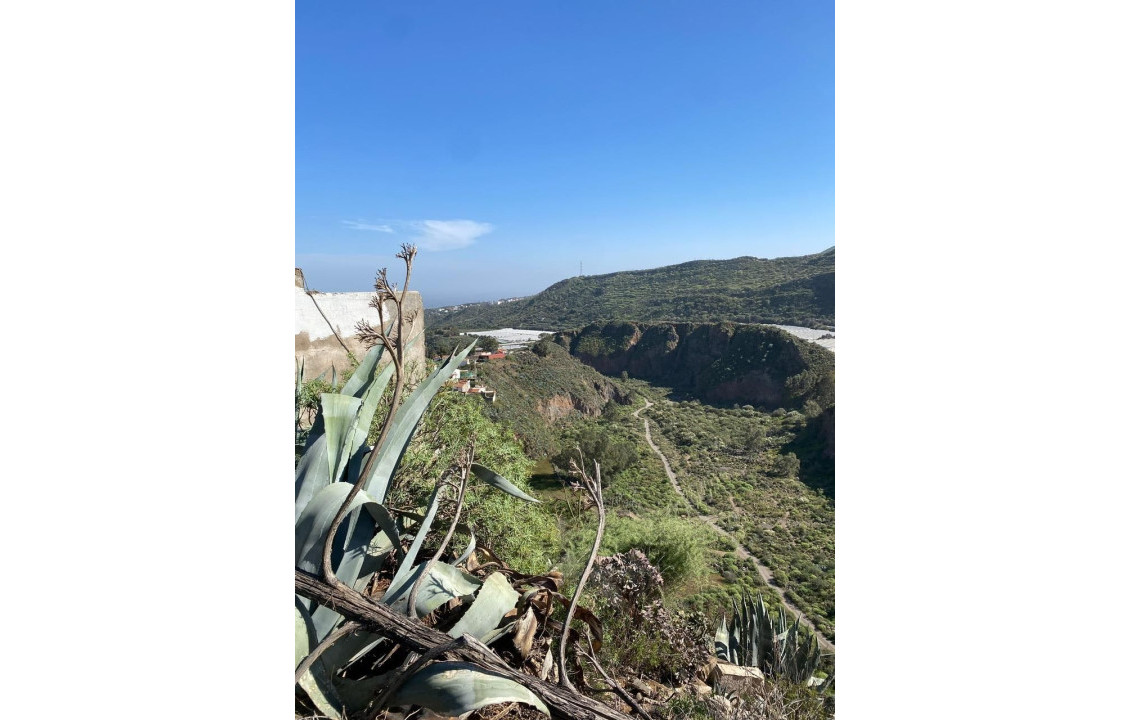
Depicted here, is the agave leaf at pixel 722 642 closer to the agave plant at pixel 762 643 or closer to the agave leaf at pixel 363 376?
the agave plant at pixel 762 643

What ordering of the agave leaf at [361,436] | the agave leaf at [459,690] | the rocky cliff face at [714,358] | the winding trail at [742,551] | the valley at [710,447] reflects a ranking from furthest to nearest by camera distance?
the rocky cliff face at [714,358] < the valley at [710,447] < the winding trail at [742,551] < the agave leaf at [361,436] < the agave leaf at [459,690]

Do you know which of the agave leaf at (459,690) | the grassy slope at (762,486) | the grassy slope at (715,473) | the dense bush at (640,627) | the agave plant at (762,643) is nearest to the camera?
the agave leaf at (459,690)

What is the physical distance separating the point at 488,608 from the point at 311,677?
0.29m

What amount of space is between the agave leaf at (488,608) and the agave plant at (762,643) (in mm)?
1552

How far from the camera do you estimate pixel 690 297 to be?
14.2m

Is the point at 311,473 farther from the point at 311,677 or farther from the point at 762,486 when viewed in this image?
the point at 762,486

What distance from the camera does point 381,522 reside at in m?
0.91

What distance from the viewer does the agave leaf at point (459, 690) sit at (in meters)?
0.73

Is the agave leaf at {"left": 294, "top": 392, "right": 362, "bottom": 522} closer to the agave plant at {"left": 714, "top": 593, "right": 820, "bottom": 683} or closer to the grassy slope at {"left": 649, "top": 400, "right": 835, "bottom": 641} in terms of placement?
the agave plant at {"left": 714, "top": 593, "right": 820, "bottom": 683}

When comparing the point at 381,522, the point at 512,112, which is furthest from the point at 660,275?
the point at 381,522

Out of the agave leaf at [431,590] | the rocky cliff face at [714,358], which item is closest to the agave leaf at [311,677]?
the agave leaf at [431,590]
